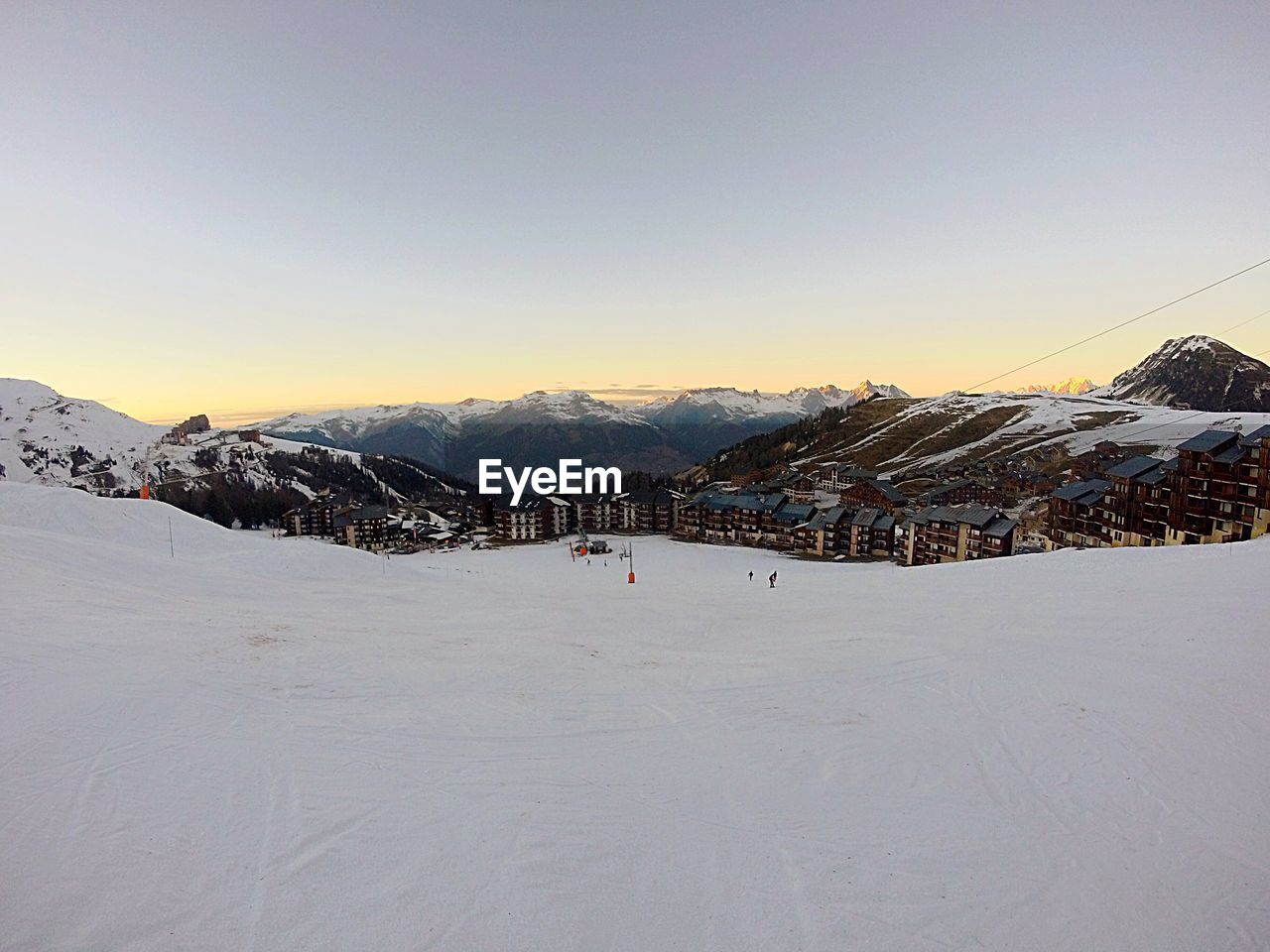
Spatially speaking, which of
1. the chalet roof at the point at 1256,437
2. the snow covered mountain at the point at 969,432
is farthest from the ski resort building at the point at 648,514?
the chalet roof at the point at 1256,437

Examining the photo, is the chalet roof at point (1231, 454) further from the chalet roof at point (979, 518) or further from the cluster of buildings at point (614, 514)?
the cluster of buildings at point (614, 514)

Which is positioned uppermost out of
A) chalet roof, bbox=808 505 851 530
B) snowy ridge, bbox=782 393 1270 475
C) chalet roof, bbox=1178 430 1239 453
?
snowy ridge, bbox=782 393 1270 475

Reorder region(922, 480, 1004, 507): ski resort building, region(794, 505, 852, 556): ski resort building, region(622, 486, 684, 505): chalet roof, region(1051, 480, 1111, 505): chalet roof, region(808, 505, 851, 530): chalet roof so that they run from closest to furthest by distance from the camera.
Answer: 1. region(1051, 480, 1111, 505): chalet roof
2. region(794, 505, 852, 556): ski resort building
3. region(808, 505, 851, 530): chalet roof
4. region(922, 480, 1004, 507): ski resort building
5. region(622, 486, 684, 505): chalet roof

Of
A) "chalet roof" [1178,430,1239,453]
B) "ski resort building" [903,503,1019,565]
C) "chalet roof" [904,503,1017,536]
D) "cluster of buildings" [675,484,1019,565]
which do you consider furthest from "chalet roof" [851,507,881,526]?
"chalet roof" [1178,430,1239,453]

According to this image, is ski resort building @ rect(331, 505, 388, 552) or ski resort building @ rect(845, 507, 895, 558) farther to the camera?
ski resort building @ rect(331, 505, 388, 552)

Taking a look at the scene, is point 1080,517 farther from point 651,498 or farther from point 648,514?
point 651,498

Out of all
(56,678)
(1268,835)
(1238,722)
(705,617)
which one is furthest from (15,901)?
(705,617)

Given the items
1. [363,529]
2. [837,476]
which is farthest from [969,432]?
[363,529]

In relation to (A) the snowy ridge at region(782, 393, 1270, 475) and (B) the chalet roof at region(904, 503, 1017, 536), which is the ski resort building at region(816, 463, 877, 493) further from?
(B) the chalet roof at region(904, 503, 1017, 536)
